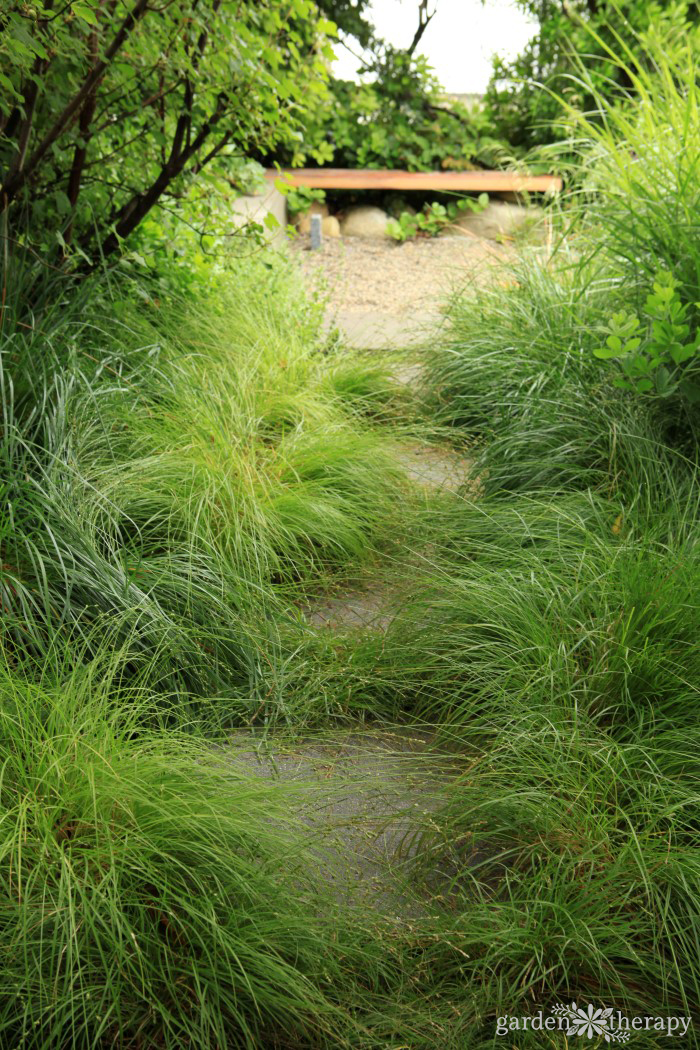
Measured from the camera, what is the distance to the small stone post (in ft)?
24.5

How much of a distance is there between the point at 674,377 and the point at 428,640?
1.31m

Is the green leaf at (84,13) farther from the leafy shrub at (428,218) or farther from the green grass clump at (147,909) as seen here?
the leafy shrub at (428,218)

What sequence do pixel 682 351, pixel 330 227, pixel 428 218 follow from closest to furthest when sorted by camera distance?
pixel 682 351, pixel 428 218, pixel 330 227

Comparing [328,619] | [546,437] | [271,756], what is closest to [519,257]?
[546,437]

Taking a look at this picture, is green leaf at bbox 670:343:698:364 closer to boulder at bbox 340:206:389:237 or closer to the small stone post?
Answer: the small stone post

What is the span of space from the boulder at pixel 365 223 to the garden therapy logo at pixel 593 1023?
24.0ft

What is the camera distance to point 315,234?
7590 millimetres

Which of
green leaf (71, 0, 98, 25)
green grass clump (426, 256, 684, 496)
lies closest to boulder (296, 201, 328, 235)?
green grass clump (426, 256, 684, 496)

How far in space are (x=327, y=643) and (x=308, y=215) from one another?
6.44m

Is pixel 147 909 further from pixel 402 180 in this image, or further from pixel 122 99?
pixel 402 180

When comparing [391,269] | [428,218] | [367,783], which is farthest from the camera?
[428,218]

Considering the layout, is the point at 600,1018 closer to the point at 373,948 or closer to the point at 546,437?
the point at 373,948

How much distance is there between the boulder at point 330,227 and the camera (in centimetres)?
823

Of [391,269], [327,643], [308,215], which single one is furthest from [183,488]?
[308,215]
